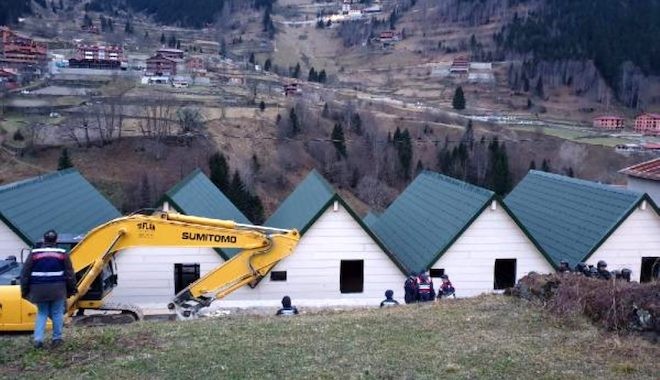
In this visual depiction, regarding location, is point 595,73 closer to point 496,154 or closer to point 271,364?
point 496,154

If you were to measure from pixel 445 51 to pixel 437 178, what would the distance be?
13826cm

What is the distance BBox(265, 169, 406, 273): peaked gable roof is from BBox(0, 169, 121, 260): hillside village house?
20.9 ft

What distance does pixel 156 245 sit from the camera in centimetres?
1528

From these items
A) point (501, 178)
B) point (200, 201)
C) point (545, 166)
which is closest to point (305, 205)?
point (200, 201)

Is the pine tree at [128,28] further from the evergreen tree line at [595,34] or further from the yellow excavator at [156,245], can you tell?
the yellow excavator at [156,245]

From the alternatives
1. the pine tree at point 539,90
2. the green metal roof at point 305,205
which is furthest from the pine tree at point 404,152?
the pine tree at point 539,90

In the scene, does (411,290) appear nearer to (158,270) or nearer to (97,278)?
(97,278)

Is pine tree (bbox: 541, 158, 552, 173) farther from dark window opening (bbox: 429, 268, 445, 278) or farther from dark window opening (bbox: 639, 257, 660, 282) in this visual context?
dark window opening (bbox: 429, 268, 445, 278)

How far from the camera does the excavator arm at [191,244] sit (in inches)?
587

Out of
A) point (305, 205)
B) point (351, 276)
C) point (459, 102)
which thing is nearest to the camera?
point (351, 276)

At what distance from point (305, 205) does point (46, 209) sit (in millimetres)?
8428

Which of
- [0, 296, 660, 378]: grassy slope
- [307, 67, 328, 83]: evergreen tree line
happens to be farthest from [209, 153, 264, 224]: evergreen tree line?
[307, 67, 328, 83]: evergreen tree line

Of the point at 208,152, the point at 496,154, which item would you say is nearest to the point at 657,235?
the point at 496,154

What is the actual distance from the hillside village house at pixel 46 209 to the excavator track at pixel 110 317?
508cm
